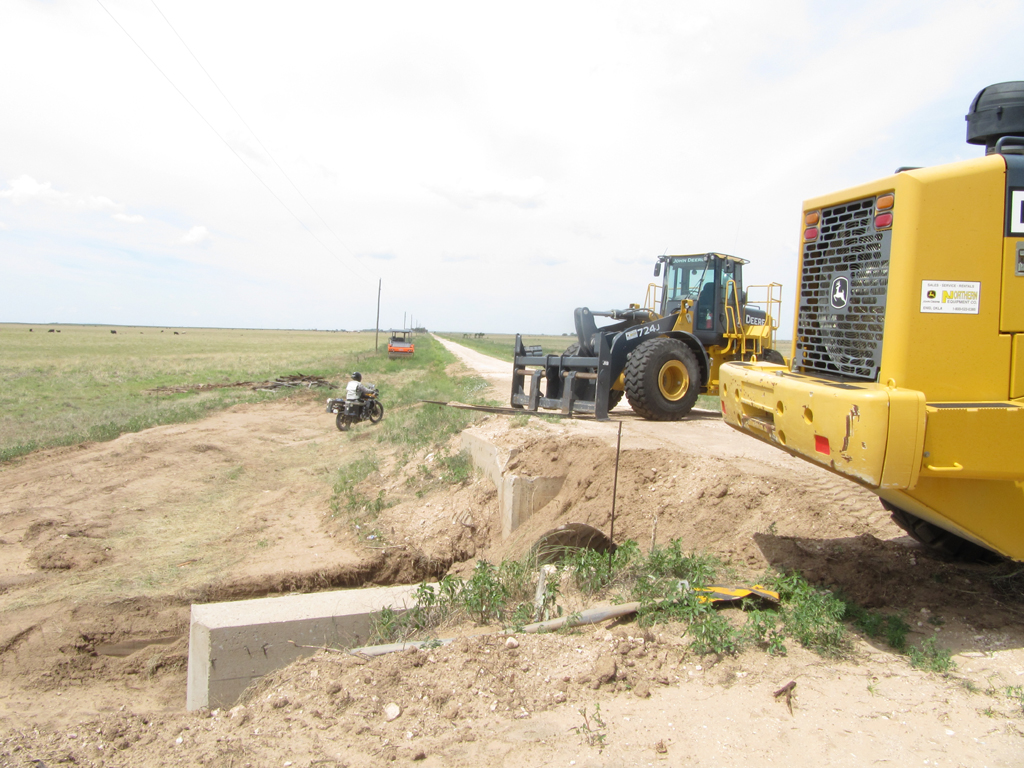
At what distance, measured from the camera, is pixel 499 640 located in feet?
13.9

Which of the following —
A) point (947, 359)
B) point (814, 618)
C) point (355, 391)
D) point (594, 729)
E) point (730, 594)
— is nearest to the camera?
point (594, 729)

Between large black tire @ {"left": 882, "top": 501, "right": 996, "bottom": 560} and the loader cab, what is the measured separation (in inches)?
265

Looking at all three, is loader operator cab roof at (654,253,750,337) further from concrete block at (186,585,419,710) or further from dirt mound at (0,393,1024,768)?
concrete block at (186,585,419,710)

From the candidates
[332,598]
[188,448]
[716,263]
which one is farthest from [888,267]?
[188,448]

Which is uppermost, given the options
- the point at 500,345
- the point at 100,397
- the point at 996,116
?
the point at 996,116

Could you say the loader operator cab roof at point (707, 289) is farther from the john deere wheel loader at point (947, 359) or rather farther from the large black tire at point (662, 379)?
the john deere wheel loader at point (947, 359)

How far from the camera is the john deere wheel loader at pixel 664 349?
33.8 feet

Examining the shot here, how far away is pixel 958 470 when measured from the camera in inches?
137

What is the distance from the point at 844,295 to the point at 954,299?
67cm

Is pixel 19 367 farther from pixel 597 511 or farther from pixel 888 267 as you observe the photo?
pixel 888 267

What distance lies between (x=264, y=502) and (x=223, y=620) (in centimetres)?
568

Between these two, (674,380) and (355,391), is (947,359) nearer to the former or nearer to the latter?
(674,380)

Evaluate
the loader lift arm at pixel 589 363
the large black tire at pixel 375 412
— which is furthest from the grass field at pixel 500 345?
the loader lift arm at pixel 589 363

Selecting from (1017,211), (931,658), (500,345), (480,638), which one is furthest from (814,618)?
(500,345)
